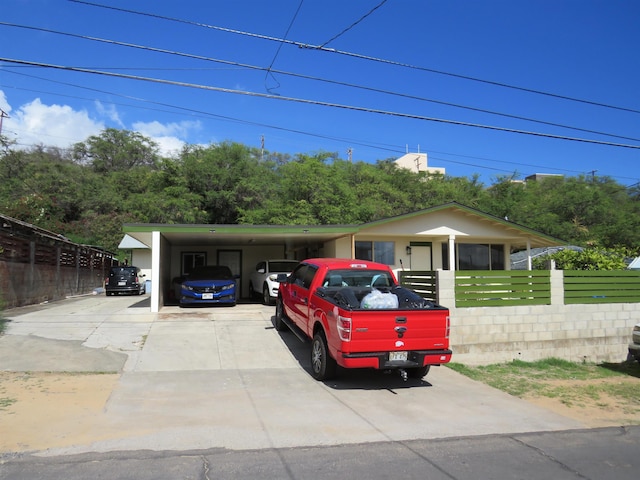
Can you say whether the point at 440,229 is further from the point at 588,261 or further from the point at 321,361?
the point at 321,361

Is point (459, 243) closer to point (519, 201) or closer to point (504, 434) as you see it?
point (504, 434)

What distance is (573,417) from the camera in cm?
654

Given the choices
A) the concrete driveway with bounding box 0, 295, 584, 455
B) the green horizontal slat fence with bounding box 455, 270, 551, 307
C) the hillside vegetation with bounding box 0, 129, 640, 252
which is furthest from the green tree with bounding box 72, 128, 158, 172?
the green horizontal slat fence with bounding box 455, 270, 551, 307

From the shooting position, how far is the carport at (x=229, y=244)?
14070mm

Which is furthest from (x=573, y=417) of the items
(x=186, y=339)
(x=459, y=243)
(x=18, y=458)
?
(x=459, y=243)

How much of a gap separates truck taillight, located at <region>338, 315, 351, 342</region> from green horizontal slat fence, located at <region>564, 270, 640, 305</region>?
7.46 metres

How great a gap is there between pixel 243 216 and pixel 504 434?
29284 mm

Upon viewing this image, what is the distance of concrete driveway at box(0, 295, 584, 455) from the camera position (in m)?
5.33

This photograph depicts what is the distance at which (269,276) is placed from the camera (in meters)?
16.1

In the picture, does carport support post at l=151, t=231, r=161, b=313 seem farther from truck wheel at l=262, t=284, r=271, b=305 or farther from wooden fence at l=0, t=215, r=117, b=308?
wooden fence at l=0, t=215, r=117, b=308

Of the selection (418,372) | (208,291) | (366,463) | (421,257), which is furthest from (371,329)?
(421,257)

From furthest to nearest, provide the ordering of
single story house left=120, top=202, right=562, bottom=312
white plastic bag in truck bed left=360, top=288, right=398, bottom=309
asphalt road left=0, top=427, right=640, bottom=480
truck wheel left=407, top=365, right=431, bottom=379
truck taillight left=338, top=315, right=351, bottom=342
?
single story house left=120, top=202, right=562, bottom=312, truck wheel left=407, top=365, right=431, bottom=379, white plastic bag in truck bed left=360, top=288, right=398, bottom=309, truck taillight left=338, top=315, right=351, bottom=342, asphalt road left=0, top=427, right=640, bottom=480

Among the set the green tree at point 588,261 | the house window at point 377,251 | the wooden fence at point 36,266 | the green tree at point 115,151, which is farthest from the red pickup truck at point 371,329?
the green tree at point 115,151

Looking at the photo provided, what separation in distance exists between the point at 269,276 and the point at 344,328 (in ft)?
31.0
